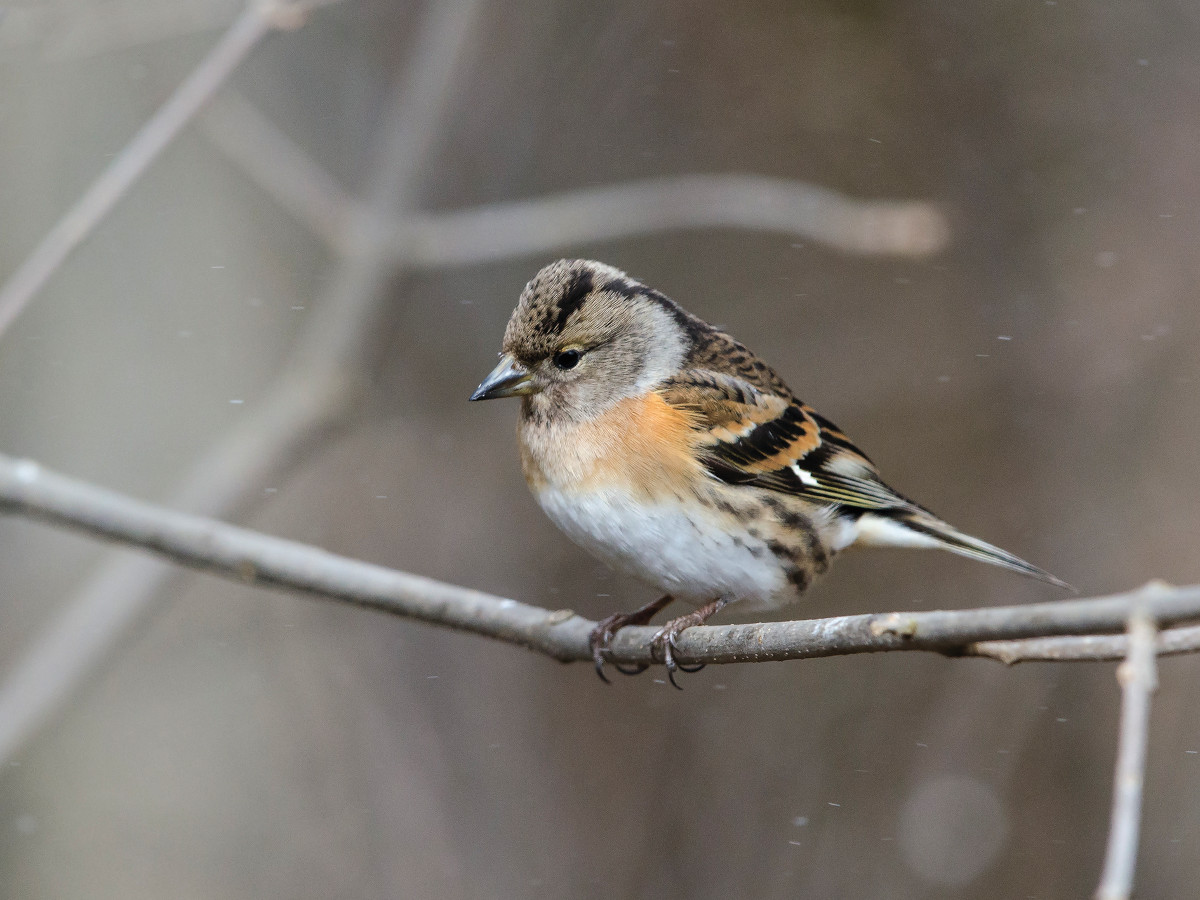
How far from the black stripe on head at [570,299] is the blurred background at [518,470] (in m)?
1.37

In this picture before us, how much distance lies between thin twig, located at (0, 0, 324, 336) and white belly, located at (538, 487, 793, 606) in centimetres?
106

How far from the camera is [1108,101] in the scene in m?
4.82

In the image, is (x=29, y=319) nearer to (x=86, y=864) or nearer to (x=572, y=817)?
(x=86, y=864)

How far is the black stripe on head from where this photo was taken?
2570mm

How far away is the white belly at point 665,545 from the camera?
96.0 inches

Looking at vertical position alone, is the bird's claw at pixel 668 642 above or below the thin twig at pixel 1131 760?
above

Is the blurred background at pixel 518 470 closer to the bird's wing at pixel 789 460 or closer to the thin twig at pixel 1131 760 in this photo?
the bird's wing at pixel 789 460

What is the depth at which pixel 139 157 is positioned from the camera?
213cm

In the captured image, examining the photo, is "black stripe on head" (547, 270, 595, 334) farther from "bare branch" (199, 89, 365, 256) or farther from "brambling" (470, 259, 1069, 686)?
"bare branch" (199, 89, 365, 256)

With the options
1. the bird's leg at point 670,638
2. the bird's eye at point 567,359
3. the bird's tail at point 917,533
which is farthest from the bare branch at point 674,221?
the bird's leg at point 670,638

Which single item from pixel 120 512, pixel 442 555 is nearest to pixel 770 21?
pixel 442 555

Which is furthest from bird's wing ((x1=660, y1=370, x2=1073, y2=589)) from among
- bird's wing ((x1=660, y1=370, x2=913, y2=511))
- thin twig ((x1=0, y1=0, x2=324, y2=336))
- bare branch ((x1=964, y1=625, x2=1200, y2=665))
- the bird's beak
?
thin twig ((x1=0, y1=0, x2=324, y2=336))

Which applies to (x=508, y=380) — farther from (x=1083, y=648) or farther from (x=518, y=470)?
(x=518, y=470)

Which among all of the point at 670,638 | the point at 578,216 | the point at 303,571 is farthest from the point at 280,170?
the point at 670,638
